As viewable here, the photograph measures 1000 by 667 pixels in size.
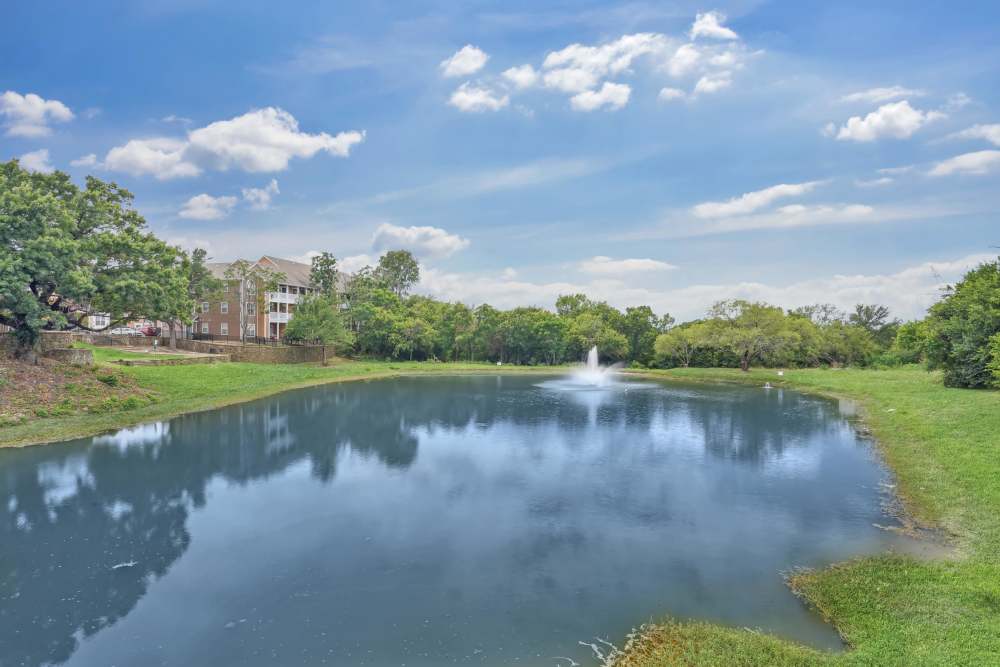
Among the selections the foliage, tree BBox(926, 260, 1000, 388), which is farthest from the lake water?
the foliage

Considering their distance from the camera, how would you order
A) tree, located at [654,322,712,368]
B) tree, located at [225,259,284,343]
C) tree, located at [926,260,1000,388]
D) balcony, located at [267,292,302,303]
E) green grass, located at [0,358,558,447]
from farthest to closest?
1. balcony, located at [267,292,302,303]
2. tree, located at [654,322,712,368]
3. tree, located at [225,259,284,343]
4. tree, located at [926,260,1000,388]
5. green grass, located at [0,358,558,447]

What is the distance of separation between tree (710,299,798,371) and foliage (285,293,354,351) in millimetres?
40373

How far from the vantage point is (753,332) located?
55375 millimetres

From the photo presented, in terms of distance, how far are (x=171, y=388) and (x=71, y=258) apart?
9317 millimetres

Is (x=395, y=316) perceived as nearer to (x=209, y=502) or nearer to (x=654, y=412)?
(x=654, y=412)

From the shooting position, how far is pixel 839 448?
22.2 meters

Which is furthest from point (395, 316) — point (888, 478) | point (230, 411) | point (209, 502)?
point (888, 478)

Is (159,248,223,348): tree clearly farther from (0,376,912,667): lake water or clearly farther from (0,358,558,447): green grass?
(0,376,912,667): lake water

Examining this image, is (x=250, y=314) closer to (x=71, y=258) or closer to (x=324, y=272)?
(x=324, y=272)

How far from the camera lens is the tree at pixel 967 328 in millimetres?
28703

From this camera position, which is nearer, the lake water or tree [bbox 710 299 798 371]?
the lake water

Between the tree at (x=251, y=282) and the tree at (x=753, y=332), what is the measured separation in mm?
49607

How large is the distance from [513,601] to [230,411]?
24431 millimetres

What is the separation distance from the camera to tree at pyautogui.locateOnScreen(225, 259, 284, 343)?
5803 cm
